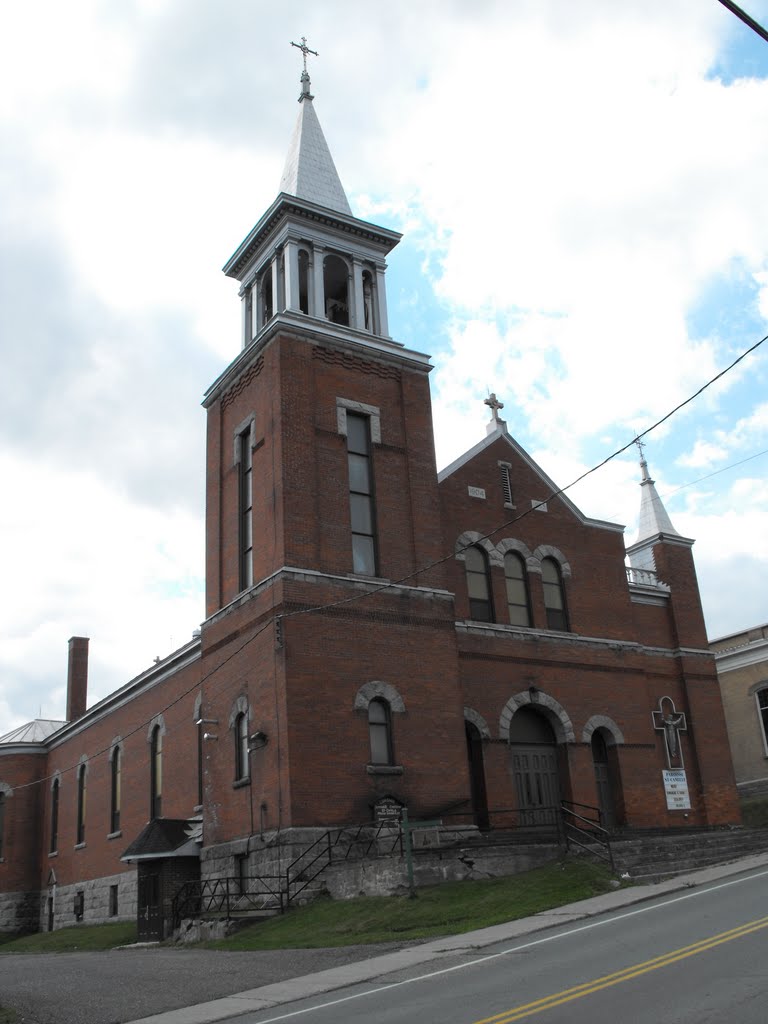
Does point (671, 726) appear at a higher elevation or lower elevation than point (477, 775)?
higher

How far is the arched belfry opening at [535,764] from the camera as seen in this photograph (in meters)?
29.5

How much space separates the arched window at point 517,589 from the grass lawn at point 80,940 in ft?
46.4

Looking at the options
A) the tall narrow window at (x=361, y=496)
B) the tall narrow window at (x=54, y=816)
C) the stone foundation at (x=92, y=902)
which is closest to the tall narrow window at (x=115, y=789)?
the stone foundation at (x=92, y=902)

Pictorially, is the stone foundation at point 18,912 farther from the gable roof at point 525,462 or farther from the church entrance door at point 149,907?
the gable roof at point 525,462

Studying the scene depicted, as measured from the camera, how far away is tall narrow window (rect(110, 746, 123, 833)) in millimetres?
39000

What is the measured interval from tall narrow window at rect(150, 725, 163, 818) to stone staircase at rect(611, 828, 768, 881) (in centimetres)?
1753

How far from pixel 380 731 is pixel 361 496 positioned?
21.2 ft

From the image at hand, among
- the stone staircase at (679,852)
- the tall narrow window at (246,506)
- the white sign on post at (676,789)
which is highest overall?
the tall narrow window at (246,506)

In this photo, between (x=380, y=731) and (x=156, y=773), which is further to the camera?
(x=156, y=773)

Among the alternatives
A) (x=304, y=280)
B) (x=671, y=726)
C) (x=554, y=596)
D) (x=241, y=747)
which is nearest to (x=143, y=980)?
(x=241, y=747)

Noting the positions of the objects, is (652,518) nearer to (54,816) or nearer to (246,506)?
(246,506)

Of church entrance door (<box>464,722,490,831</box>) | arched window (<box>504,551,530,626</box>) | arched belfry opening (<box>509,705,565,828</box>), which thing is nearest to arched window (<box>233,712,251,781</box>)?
church entrance door (<box>464,722,490,831</box>)

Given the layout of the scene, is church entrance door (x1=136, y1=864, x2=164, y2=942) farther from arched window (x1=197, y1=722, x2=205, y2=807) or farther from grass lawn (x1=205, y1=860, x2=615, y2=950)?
grass lawn (x1=205, y1=860, x2=615, y2=950)

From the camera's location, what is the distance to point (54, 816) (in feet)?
152
